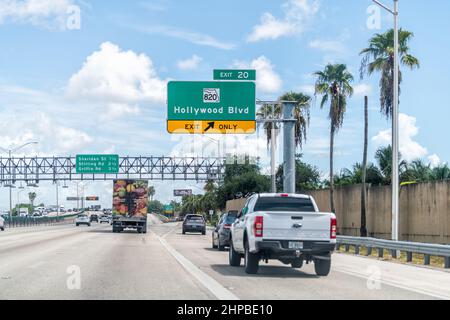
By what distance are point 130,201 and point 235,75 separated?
63.5ft

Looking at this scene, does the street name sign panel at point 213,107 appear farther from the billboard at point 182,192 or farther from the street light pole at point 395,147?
the billboard at point 182,192

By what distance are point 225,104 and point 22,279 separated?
2259 centimetres

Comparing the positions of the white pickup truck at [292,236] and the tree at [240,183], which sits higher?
the tree at [240,183]

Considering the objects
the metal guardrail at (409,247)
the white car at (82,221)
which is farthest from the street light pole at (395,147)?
the white car at (82,221)

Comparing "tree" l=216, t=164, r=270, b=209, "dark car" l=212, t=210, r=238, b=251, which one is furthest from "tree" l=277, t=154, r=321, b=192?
"dark car" l=212, t=210, r=238, b=251

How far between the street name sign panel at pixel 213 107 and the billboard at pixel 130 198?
16837mm

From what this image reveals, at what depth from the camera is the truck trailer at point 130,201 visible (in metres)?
53.5

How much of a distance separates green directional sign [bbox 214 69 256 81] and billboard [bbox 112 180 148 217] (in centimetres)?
1825

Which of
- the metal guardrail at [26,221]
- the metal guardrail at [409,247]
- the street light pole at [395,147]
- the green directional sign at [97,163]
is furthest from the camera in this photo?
the metal guardrail at [26,221]

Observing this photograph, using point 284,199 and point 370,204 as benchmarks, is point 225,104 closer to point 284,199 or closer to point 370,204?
point 370,204

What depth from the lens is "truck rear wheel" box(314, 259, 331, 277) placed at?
17766 mm

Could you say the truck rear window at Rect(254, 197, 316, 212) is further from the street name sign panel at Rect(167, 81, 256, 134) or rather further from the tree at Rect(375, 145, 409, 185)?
the tree at Rect(375, 145, 409, 185)

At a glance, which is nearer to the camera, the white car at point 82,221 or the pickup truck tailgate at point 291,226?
the pickup truck tailgate at point 291,226
